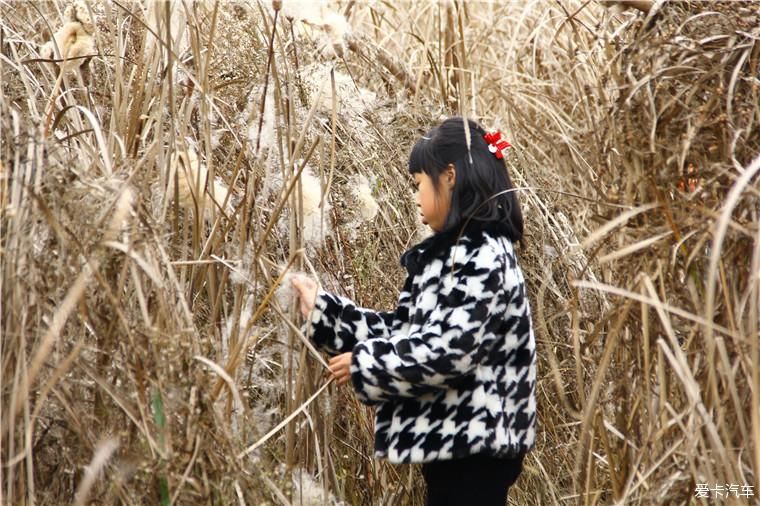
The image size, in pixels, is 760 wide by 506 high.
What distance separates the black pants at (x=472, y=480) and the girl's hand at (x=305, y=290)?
0.37 meters

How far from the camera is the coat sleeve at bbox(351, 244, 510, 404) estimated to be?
1.74 m

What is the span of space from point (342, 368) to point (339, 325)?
5.0 inches

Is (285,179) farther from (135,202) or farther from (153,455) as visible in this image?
(153,455)

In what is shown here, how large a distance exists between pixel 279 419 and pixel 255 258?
16.7 inches

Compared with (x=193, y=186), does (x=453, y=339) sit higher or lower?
lower

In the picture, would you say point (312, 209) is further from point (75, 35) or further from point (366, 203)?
point (75, 35)

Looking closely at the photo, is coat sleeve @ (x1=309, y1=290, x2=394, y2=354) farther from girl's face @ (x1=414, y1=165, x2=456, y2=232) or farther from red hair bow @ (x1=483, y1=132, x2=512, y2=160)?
red hair bow @ (x1=483, y1=132, x2=512, y2=160)

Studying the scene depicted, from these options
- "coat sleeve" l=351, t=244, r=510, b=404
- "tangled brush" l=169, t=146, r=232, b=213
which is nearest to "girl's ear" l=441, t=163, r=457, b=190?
"coat sleeve" l=351, t=244, r=510, b=404

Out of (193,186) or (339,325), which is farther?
(339,325)

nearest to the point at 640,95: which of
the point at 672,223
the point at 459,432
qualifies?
the point at 672,223

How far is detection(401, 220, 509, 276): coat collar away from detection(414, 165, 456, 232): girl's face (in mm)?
28

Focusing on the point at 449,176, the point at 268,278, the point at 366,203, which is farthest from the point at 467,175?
the point at 268,278

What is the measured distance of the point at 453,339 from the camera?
68.4 inches

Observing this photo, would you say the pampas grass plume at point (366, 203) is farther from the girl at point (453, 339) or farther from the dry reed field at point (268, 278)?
the girl at point (453, 339)
